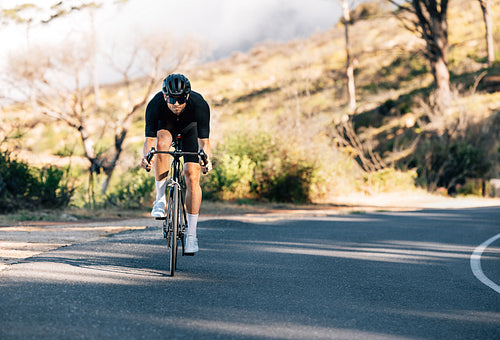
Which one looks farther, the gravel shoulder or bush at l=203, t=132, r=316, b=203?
bush at l=203, t=132, r=316, b=203

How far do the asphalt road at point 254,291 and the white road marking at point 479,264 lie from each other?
0.07m

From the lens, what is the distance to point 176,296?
5402 millimetres

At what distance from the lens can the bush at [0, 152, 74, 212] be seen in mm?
13773

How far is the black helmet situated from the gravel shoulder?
2.60 metres

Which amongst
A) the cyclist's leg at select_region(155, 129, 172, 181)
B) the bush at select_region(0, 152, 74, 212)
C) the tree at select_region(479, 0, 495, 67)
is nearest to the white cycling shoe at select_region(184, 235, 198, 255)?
the cyclist's leg at select_region(155, 129, 172, 181)

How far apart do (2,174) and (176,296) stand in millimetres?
9739

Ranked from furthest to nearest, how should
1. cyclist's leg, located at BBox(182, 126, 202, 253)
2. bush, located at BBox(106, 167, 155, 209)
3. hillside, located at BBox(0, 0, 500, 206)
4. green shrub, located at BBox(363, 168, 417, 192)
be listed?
green shrub, located at BBox(363, 168, 417, 192)
hillside, located at BBox(0, 0, 500, 206)
bush, located at BBox(106, 167, 155, 209)
cyclist's leg, located at BBox(182, 126, 202, 253)

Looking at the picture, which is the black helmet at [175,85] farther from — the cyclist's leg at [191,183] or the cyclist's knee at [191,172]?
the cyclist's knee at [191,172]

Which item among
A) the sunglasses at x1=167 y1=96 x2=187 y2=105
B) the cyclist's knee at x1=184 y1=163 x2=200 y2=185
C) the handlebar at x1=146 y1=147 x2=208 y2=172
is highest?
the sunglasses at x1=167 y1=96 x2=187 y2=105

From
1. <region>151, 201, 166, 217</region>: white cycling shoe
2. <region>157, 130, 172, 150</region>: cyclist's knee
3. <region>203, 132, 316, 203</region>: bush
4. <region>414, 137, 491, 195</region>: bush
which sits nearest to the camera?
<region>151, 201, 166, 217</region>: white cycling shoe

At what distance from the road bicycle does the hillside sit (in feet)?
28.1

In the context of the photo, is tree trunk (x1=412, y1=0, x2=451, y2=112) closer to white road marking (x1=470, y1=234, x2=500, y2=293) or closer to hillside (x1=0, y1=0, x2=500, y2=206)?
hillside (x1=0, y1=0, x2=500, y2=206)

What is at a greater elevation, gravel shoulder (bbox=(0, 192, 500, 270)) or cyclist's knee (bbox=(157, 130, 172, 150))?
cyclist's knee (bbox=(157, 130, 172, 150))

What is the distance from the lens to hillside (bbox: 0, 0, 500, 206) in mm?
19547
